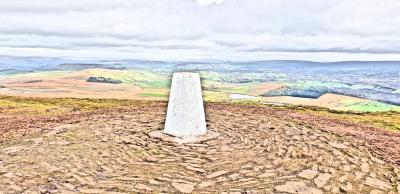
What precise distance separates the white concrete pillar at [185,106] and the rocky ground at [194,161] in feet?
2.44

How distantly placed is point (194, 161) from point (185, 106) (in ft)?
7.86

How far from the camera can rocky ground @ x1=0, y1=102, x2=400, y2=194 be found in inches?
353

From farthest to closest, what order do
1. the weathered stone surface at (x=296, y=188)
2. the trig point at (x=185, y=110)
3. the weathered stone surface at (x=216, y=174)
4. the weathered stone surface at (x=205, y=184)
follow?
1. the trig point at (x=185, y=110)
2. the weathered stone surface at (x=216, y=174)
3. the weathered stone surface at (x=205, y=184)
4. the weathered stone surface at (x=296, y=188)

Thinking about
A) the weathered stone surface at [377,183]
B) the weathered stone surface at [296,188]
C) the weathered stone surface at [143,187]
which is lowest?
the weathered stone surface at [377,183]

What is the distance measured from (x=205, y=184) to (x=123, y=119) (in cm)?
756

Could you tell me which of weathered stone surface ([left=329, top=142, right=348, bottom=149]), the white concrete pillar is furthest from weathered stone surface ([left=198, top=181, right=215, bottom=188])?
weathered stone surface ([left=329, top=142, right=348, bottom=149])

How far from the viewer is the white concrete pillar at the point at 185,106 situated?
12.5 m

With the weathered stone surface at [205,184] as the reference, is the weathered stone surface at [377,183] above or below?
below

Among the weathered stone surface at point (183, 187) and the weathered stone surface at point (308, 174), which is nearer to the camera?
the weathered stone surface at point (183, 187)

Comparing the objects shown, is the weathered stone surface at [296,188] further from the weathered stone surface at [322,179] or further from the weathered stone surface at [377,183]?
the weathered stone surface at [377,183]

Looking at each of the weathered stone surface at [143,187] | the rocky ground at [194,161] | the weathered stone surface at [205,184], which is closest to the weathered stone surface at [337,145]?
the rocky ground at [194,161]

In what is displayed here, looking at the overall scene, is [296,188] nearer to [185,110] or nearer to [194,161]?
A: [194,161]

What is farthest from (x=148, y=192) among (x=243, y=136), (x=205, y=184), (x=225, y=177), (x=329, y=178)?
(x=243, y=136)

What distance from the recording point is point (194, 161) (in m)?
10.5
